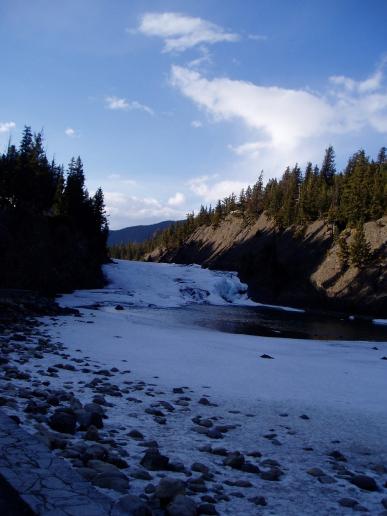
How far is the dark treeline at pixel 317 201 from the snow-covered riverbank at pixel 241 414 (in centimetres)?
5792

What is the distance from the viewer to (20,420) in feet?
21.2

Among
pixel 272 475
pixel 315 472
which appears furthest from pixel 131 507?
pixel 315 472

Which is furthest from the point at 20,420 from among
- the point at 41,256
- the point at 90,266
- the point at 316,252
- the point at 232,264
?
the point at 232,264

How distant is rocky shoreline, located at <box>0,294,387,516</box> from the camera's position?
189 inches

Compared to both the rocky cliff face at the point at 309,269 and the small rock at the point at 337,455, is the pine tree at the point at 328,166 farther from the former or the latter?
the small rock at the point at 337,455

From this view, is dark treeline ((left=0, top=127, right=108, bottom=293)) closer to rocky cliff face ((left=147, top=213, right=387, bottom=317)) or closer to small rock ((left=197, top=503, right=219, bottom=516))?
rocky cliff face ((left=147, top=213, right=387, bottom=317))

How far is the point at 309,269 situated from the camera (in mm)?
77750

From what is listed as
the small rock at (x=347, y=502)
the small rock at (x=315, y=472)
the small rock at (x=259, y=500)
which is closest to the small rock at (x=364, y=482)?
the small rock at (x=315, y=472)

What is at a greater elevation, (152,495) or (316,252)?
(316,252)

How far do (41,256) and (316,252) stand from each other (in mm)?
53081

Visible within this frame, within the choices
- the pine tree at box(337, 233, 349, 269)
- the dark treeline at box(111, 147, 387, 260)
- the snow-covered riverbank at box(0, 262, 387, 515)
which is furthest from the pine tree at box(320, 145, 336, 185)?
the snow-covered riverbank at box(0, 262, 387, 515)

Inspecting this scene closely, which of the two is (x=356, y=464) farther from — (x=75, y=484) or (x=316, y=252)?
(x=316, y=252)

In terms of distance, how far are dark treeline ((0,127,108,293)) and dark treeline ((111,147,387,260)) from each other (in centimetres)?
4452

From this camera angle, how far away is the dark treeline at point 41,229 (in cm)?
4353
